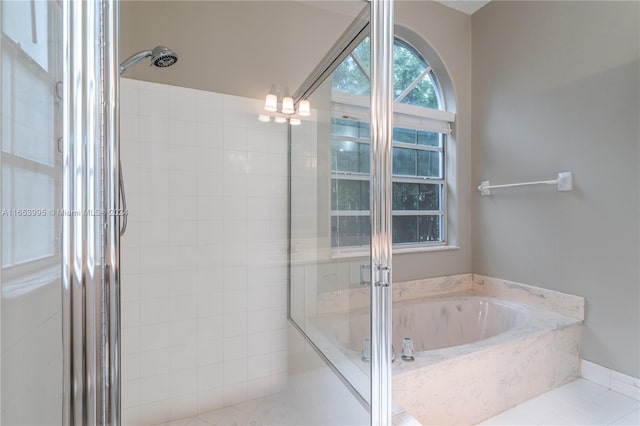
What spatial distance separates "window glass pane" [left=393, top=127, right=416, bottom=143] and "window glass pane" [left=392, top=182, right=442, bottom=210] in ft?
1.19

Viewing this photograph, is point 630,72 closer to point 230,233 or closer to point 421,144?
point 421,144

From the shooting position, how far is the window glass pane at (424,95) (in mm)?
2355

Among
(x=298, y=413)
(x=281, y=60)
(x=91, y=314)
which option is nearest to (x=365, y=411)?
(x=298, y=413)

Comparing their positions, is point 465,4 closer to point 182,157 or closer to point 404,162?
point 404,162

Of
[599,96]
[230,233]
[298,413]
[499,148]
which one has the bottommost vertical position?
[298,413]

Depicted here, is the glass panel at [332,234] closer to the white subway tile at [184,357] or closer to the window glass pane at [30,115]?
the white subway tile at [184,357]

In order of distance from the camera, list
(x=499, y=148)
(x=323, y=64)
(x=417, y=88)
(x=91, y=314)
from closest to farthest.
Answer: (x=91, y=314)
(x=323, y=64)
(x=499, y=148)
(x=417, y=88)

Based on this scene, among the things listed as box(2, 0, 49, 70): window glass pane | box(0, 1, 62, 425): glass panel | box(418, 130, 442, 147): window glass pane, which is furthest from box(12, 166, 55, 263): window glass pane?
box(418, 130, 442, 147): window glass pane

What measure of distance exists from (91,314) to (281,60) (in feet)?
5.05

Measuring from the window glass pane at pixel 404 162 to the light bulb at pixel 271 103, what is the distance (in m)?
1.13

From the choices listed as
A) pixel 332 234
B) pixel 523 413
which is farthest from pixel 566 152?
pixel 332 234

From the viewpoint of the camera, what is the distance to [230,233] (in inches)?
59.9

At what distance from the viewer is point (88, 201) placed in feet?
1.86

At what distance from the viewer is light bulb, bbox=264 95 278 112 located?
158cm
